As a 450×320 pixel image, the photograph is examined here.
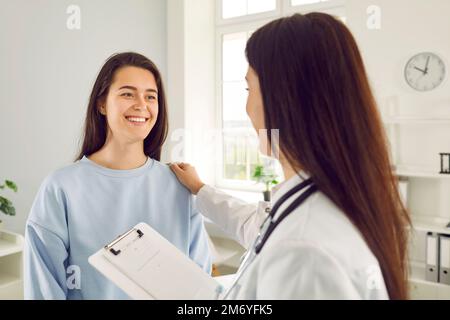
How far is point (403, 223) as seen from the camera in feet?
2.46

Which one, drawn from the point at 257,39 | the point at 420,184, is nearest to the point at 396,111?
the point at 420,184

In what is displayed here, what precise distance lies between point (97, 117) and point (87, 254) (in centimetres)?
40

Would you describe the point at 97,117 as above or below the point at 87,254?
above

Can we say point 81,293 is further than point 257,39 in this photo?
Yes

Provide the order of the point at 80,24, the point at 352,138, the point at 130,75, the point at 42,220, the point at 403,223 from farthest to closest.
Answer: the point at 80,24 < the point at 130,75 < the point at 42,220 < the point at 403,223 < the point at 352,138

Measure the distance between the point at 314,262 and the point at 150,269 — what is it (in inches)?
16.1

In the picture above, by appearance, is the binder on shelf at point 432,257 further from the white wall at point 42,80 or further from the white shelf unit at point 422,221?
the white wall at point 42,80

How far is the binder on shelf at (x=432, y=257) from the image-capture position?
8.15 ft

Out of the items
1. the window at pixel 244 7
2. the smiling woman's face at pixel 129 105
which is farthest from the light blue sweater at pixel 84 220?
the window at pixel 244 7

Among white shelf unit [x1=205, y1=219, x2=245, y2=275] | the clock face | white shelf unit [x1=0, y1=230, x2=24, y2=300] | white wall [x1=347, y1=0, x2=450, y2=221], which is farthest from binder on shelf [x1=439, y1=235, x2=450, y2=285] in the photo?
white shelf unit [x1=0, y1=230, x2=24, y2=300]

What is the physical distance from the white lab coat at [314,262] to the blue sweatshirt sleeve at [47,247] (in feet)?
1.87

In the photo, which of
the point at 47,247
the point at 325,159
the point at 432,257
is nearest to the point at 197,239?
the point at 47,247

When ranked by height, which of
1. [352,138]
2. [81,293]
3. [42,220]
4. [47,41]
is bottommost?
[81,293]

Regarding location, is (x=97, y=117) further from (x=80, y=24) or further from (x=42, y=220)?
(x=80, y=24)
